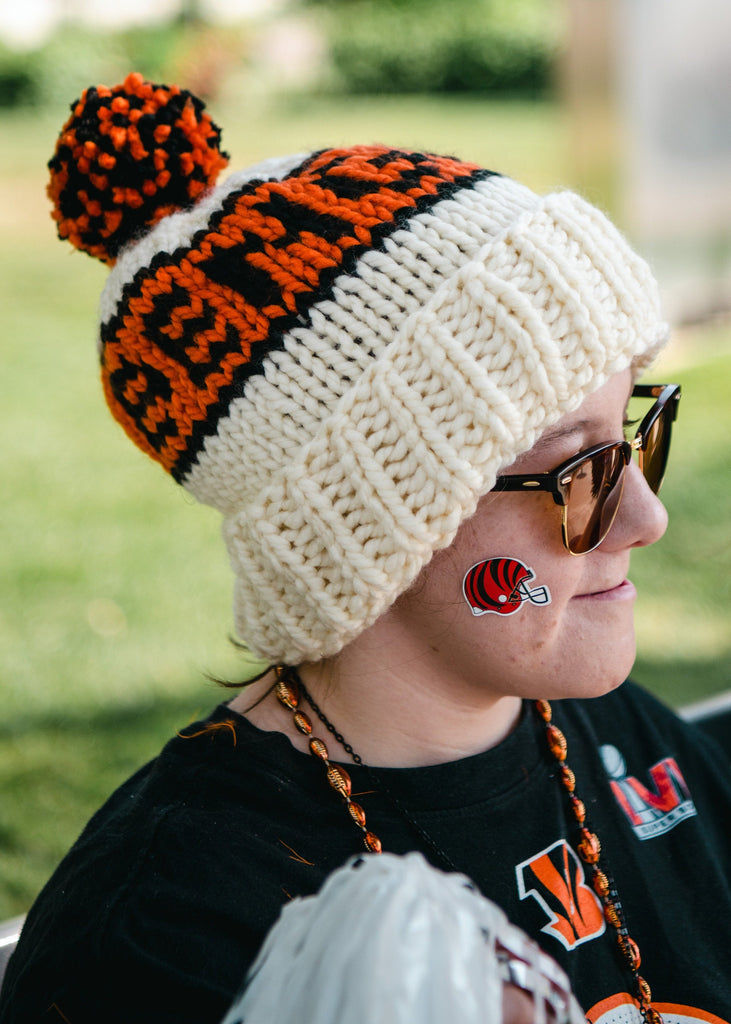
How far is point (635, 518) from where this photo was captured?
6.09 feet

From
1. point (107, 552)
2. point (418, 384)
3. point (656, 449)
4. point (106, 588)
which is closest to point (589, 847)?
point (656, 449)

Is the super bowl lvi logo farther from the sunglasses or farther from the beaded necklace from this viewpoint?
the sunglasses

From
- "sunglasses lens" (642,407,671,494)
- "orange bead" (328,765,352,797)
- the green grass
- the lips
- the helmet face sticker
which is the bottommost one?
the green grass

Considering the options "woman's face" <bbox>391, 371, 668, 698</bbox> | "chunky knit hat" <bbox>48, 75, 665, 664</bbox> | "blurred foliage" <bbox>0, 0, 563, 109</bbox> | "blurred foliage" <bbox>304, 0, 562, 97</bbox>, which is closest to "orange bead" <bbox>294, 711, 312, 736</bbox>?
"chunky knit hat" <bbox>48, 75, 665, 664</bbox>

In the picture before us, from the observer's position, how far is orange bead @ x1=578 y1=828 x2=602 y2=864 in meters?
1.92

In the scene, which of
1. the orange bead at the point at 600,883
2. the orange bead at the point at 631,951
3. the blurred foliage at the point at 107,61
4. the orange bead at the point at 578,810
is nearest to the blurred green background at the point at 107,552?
the orange bead at the point at 578,810

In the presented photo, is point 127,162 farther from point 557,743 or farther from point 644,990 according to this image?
point 644,990

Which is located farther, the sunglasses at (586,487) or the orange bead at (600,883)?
the orange bead at (600,883)

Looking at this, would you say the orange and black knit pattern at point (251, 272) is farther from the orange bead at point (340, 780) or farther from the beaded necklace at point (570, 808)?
the orange bead at point (340, 780)

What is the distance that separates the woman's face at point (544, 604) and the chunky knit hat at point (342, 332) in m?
0.08

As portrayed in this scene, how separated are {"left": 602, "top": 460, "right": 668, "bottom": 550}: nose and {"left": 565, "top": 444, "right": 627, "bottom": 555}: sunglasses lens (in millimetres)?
44

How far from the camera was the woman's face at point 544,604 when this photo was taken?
5.79 feet

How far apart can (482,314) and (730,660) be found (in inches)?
150

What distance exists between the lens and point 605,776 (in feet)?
6.91
